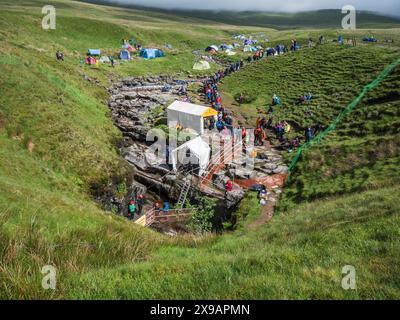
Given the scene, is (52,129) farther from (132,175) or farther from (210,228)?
(210,228)

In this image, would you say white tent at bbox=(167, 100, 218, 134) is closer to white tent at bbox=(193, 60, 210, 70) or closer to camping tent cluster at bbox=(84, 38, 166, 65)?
camping tent cluster at bbox=(84, 38, 166, 65)

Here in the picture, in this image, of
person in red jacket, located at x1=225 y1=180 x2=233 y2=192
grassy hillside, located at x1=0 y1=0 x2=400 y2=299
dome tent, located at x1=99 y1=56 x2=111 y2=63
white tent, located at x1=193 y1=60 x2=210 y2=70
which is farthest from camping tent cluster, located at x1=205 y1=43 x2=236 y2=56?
person in red jacket, located at x1=225 y1=180 x2=233 y2=192

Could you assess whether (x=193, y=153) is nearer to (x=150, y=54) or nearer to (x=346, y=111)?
(x=346, y=111)

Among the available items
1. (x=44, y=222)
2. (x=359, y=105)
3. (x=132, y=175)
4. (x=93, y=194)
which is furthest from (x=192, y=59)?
(x=44, y=222)

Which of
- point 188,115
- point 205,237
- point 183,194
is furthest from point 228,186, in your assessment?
point 205,237

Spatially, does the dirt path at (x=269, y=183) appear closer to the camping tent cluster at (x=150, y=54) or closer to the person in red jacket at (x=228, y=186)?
the person in red jacket at (x=228, y=186)

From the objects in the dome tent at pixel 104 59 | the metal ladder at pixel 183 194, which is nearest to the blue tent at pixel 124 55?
the dome tent at pixel 104 59
